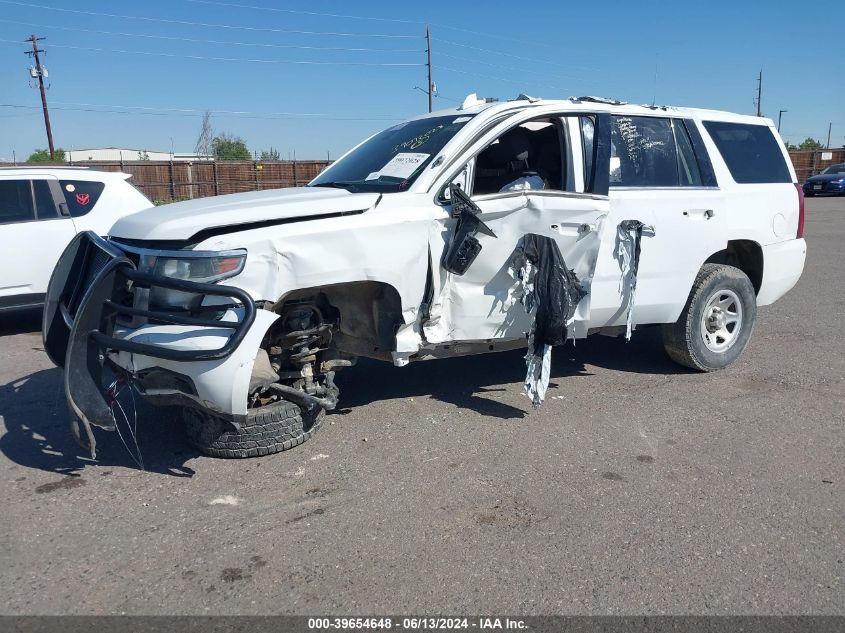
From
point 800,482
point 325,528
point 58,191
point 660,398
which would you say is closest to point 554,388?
point 660,398

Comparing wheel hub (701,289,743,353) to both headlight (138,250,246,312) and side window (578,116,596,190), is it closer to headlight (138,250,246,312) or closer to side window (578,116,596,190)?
side window (578,116,596,190)

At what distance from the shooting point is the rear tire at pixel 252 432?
4.33 m

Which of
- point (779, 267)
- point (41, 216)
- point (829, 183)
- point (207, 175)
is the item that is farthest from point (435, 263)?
point (829, 183)

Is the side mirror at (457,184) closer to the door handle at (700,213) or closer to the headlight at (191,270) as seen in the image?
the headlight at (191,270)

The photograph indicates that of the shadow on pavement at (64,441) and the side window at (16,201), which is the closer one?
the shadow on pavement at (64,441)

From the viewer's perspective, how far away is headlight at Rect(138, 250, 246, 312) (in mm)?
3877

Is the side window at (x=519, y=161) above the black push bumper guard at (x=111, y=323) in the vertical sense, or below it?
above

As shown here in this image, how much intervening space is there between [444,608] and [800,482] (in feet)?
7.67

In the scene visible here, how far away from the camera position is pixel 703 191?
5.71 m

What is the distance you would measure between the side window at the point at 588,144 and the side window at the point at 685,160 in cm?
89

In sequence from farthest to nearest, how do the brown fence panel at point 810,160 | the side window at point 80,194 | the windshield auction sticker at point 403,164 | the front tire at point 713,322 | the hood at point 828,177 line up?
the brown fence panel at point 810,160
the hood at point 828,177
the side window at point 80,194
the front tire at point 713,322
the windshield auction sticker at point 403,164

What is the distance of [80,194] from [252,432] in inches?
196

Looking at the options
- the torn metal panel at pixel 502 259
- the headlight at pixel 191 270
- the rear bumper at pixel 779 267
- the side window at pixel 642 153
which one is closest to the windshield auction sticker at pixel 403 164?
the torn metal panel at pixel 502 259

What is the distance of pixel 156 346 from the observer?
3.77 metres
